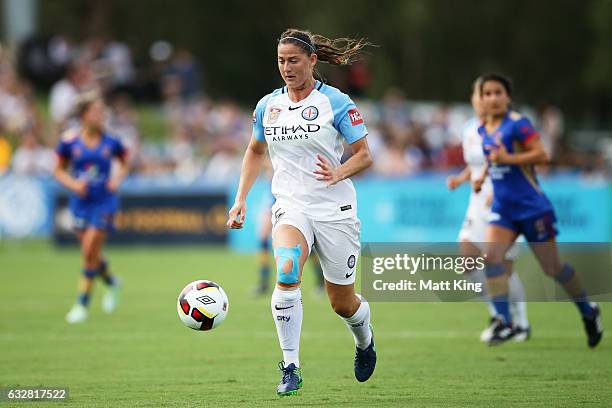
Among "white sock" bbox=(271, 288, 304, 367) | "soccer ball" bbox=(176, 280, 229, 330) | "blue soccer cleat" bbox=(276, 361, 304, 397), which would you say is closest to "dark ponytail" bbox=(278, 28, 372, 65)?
"white sock" bbox=(271, 288, 304, 367)

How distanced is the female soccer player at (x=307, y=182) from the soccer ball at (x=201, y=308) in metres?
0.65

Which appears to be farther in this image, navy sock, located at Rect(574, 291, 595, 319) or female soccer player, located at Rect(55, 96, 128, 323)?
female soccer player, located at Rect(55, 96, 128, 323)

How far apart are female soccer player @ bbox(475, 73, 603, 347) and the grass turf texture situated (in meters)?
0.66

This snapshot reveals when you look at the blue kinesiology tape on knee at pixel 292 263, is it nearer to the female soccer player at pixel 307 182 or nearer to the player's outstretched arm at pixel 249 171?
the female soccer player at pixel 307 182

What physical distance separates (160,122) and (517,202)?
832 inches

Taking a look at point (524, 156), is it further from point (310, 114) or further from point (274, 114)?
point (274, 114)

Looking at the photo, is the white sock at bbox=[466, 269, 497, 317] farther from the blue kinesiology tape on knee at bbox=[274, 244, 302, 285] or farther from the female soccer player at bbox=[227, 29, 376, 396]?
the blue kinesiology tape on knee at bbox=[274, 244, 302, 285]

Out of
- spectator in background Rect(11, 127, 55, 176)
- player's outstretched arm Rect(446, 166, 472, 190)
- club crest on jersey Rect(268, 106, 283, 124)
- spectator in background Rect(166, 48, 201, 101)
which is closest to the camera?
club crest on jersey Rect(268, 106, 283, 124)

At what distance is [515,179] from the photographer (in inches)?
462

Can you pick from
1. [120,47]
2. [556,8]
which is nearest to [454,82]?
[556,8]

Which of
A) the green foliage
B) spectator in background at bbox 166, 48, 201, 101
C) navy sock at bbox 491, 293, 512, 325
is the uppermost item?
the green foliage

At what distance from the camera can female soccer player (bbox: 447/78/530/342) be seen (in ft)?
41.1

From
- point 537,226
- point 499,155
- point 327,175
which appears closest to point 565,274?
point 537,226

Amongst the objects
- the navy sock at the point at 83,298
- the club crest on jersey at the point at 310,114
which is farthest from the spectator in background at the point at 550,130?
the club crest on jersey at the point at 310,114
